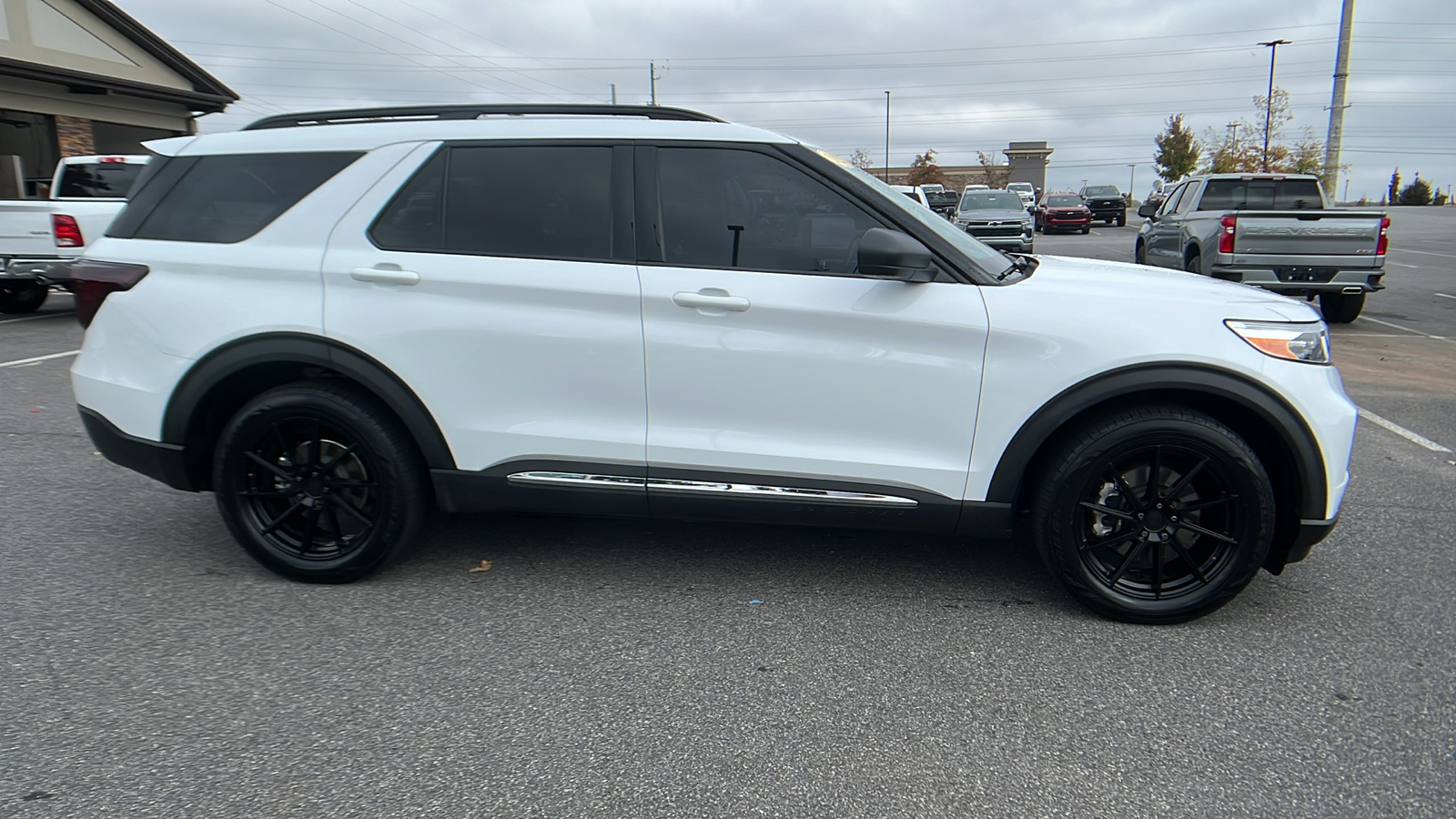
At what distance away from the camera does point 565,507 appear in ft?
11.9

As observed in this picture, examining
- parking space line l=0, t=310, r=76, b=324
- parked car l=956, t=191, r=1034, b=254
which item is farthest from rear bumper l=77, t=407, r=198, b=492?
parked car l=956, t=191, r=1034, b=254

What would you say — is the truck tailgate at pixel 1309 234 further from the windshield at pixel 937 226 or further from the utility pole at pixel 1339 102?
the utility pole at pixel 1339 102

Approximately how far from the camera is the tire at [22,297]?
1203 centimetres

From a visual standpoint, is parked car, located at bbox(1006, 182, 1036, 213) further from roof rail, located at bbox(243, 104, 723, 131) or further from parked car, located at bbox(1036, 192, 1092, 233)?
roof rail, located at bbox(243, 104, 723, 131)

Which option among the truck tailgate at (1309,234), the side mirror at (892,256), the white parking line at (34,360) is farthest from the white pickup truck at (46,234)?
the truck tailgate at (1309,234)

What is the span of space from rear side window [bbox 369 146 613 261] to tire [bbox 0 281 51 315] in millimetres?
11242

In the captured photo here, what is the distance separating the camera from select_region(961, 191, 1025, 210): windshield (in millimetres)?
24391

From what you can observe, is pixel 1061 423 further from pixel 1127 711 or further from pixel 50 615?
pixel 50 615

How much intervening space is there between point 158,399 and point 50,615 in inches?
34.1

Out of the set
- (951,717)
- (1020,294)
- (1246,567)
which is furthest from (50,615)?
(1246,567)

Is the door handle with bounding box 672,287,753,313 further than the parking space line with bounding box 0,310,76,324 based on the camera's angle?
No

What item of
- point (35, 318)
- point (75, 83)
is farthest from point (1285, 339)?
point (75, 83)

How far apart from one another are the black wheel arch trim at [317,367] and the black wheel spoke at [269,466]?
0.98ft

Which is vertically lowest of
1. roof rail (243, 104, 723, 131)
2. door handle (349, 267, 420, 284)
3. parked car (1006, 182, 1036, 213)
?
door handle (349, 267, 420, 284)
